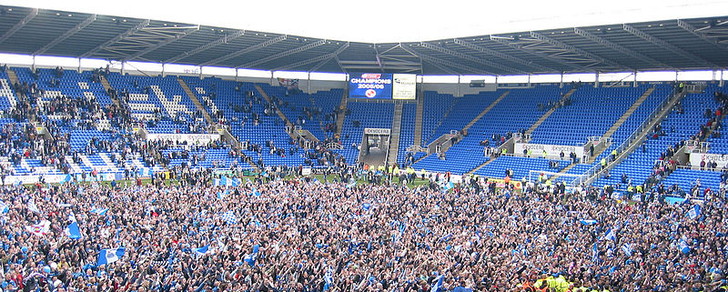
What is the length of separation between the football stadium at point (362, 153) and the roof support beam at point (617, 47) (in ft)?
0.79

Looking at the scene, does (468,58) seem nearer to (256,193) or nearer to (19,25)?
(256,193)

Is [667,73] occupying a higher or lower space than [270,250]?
higher

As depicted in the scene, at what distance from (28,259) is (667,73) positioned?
147ft

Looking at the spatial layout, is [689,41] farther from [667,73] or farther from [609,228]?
[609,228]

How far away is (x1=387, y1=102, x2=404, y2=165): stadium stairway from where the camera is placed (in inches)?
2182

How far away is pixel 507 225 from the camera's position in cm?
2492

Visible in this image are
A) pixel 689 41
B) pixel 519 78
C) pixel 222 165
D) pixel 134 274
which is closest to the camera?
pixel 134 274

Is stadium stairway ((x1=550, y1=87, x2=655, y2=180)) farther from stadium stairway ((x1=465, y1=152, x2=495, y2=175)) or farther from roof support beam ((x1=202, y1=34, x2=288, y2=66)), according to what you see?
roof support beam ((x1=202, y1=34, x2=288, y2=66))

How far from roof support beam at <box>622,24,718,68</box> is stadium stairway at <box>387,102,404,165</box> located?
21.9 meters

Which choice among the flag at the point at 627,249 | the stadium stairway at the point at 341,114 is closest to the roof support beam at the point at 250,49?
Result: the stadium stairway at the point at 341,114

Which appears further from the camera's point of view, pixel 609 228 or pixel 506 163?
pixel 506 163

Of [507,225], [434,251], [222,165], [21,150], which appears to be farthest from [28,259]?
[222,165]

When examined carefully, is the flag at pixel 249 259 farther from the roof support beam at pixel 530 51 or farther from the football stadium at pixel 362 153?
the roof support beam at pixel 530 51

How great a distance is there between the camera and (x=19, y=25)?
3825 cm
